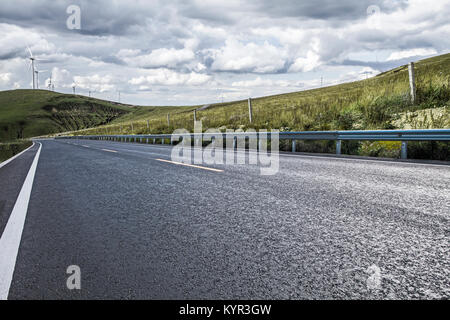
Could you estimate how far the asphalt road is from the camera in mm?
2324

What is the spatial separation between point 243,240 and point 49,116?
7418 inches

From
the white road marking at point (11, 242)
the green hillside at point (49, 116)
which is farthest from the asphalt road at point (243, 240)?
the green hillside at point (49, 116)

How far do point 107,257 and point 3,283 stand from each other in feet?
2.47

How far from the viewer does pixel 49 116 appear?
169 m

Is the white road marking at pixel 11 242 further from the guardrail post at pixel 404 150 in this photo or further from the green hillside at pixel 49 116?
the green hillside at pixel 49 116

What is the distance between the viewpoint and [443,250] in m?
2.80

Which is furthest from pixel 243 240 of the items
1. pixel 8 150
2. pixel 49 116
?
pixel 49 116

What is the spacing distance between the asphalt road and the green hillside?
15100 centimetres

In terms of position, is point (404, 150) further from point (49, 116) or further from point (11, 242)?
point (49, 116)

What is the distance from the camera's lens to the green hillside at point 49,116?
14950 centimetres

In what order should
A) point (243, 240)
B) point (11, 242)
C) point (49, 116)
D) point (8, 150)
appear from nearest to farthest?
1. point (243, 240)
2. point (11, 242)
3. point (8, 150)
4. point (49, 116)

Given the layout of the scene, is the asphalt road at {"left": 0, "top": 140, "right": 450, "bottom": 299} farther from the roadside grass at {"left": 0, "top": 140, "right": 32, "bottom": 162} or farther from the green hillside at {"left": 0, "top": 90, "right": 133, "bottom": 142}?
the green hillside at {"left": 0, "top": 90, "right": 133, "bottom": 142}

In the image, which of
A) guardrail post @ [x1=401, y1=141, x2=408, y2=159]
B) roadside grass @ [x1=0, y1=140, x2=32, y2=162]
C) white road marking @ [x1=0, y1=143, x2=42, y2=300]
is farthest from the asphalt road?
roadside grass @ [x1=0, y1=140, x2=32, y2=162]
